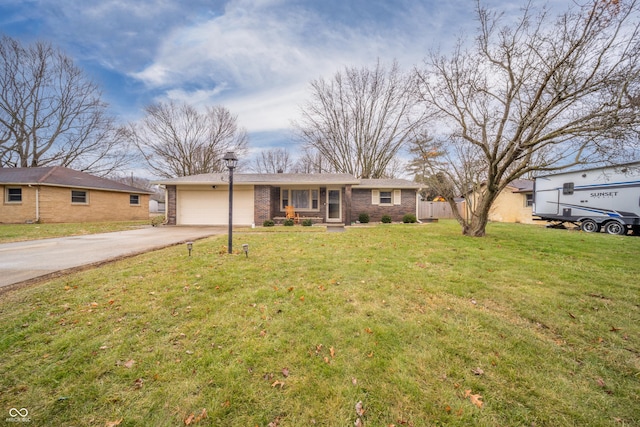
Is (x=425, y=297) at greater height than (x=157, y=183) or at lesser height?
lesser

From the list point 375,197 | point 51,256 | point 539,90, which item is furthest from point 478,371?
point 375,197

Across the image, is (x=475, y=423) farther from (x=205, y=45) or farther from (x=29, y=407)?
(x=205, y=45)

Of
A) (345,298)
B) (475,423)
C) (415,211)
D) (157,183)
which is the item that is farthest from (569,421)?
(157,183)

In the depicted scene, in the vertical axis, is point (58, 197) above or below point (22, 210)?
above

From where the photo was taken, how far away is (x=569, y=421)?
1681 millimetres

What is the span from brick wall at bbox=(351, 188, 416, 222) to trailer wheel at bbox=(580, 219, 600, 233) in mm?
8013

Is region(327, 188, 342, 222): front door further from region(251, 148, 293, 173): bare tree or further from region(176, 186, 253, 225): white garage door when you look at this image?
region(251, 148, 293, 173): bare tree

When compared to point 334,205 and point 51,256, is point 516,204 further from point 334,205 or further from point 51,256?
point 51,256

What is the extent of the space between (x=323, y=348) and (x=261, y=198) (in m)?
12.0

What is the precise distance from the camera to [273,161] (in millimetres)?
34062

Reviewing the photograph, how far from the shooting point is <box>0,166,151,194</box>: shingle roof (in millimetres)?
14445

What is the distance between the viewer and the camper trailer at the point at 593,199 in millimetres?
10313

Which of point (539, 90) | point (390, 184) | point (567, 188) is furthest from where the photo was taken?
point (390, 184)

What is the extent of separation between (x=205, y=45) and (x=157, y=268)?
1136 centimetres
